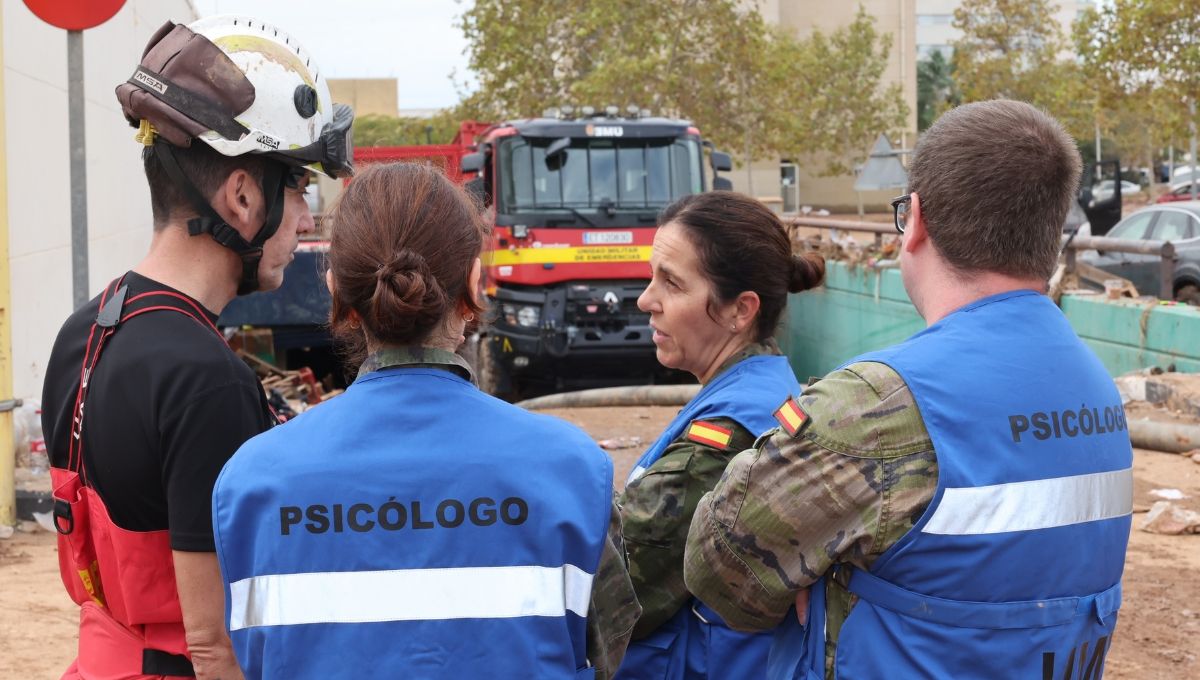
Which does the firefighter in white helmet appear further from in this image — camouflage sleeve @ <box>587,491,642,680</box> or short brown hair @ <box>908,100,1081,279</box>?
short brown hair @ <box>908,100,1081,279</box>

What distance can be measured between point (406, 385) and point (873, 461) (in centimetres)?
70

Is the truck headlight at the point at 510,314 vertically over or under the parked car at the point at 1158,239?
under

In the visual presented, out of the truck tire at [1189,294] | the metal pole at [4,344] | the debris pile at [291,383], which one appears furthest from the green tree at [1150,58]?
the metal pole at [4,344]

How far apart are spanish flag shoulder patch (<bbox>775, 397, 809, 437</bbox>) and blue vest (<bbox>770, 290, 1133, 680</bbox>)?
0.47 ft

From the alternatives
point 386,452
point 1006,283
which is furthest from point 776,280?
point 386,452

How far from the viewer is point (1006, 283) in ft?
6.73

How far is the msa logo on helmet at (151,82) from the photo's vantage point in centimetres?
224

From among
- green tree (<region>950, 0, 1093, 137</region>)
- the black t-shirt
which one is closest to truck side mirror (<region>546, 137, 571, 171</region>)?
the black t-shirt

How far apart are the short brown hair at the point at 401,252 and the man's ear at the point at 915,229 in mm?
705

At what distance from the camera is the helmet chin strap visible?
2.25 meters

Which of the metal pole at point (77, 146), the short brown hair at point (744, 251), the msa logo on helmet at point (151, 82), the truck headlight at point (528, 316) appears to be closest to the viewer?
the msa logo on helmet at point (151, 82)

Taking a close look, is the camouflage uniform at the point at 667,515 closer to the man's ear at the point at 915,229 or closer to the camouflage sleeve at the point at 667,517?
the camouflage sleeve at the point at 667,517

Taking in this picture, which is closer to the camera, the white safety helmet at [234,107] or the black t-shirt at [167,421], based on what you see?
the black t-shirt at [167,421]

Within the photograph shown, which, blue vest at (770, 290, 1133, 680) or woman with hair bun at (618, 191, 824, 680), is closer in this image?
blue vest at (770, 290, 1133, 680)
